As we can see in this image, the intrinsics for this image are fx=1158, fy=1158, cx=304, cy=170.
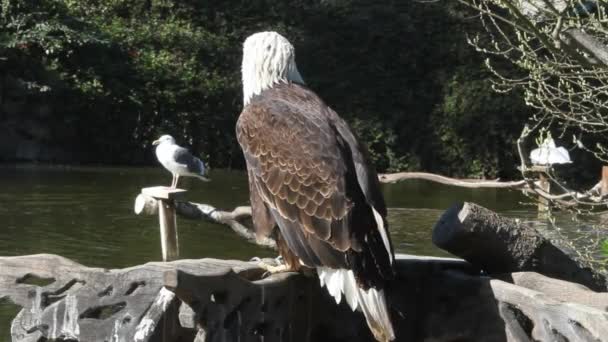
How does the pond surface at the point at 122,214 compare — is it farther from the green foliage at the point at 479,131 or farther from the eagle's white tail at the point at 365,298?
the eagle's white tail at the point at 365,298

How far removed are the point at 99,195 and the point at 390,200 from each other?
10.6 feet

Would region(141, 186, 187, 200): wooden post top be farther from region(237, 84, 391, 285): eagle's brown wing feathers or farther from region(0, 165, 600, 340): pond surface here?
region(237, 84, 391, 285): eagle's brown wing feathers

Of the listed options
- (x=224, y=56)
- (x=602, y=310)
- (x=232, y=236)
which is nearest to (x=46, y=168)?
(x=224, y=56)

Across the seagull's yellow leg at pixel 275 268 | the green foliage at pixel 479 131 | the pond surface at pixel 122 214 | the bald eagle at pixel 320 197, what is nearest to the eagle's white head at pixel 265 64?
the bald eagle at pixel 320 197

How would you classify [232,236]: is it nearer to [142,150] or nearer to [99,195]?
[99,195]

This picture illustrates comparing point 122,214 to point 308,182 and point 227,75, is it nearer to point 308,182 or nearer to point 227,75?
point 227,75

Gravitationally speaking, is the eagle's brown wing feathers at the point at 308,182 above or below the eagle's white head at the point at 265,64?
below

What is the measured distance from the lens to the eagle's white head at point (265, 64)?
435 cm

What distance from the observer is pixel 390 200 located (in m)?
12.9

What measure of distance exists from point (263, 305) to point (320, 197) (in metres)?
0.42

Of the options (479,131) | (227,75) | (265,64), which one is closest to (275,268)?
(265,64)

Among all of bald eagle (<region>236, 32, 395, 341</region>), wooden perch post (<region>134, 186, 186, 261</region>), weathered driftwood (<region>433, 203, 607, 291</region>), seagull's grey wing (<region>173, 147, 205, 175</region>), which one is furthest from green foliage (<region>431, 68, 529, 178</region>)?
bald eagle (<region>236, 32, 395, 341</region>)

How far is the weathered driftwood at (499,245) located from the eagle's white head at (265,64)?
82 cm

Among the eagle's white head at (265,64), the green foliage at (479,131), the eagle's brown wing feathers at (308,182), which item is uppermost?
the eagle's white head at (265,64)
